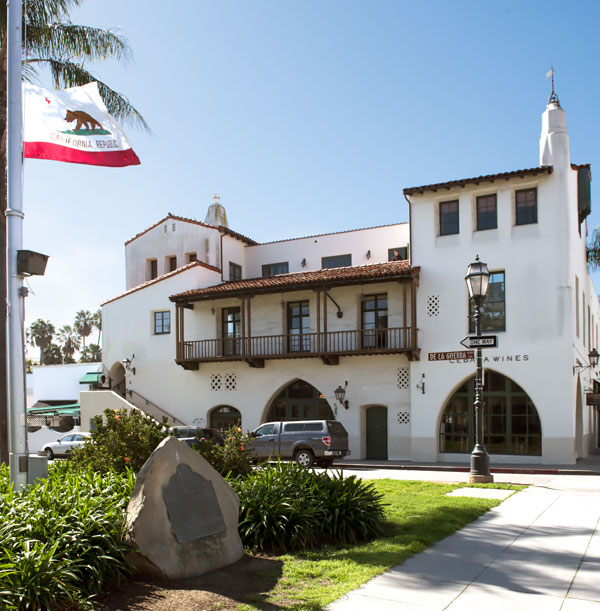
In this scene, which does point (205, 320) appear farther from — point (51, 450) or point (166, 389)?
point (51, 450)

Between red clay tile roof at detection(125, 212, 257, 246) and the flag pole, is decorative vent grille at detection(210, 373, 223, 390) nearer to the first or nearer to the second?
red clay tile roof at detection(125, 212, 257, 246)

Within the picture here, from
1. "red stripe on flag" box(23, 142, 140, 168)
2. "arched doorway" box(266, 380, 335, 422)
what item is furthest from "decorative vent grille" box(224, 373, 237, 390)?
"red stripe on flag" box(23, 142, 140, 168)

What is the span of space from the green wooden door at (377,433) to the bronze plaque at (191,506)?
1989 centimetres

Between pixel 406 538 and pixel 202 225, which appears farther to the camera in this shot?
pixel 202 225

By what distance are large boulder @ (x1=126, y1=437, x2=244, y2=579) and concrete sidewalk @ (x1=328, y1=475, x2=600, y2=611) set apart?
1562 millimetres

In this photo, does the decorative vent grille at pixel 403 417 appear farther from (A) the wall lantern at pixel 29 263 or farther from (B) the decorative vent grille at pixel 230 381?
(A) the wall lantern at pixel 29 263

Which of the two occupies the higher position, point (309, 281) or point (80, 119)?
point (80, 119)

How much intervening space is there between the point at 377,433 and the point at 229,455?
57.2 feet

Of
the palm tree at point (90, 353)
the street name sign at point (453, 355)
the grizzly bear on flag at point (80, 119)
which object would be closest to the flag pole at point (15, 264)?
the grizzly bear on flag at point (80, 119)

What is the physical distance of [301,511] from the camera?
801 cm

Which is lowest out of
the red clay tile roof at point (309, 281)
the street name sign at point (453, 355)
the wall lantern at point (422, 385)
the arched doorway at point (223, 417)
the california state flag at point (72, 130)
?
the arched doorway at point (223, 417)

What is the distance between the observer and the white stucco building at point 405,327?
23406 mm

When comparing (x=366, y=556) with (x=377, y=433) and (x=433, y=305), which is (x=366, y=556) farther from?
(x=377, y=433)

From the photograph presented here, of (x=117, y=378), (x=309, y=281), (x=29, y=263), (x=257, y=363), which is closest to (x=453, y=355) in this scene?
(x=309, y=281)
